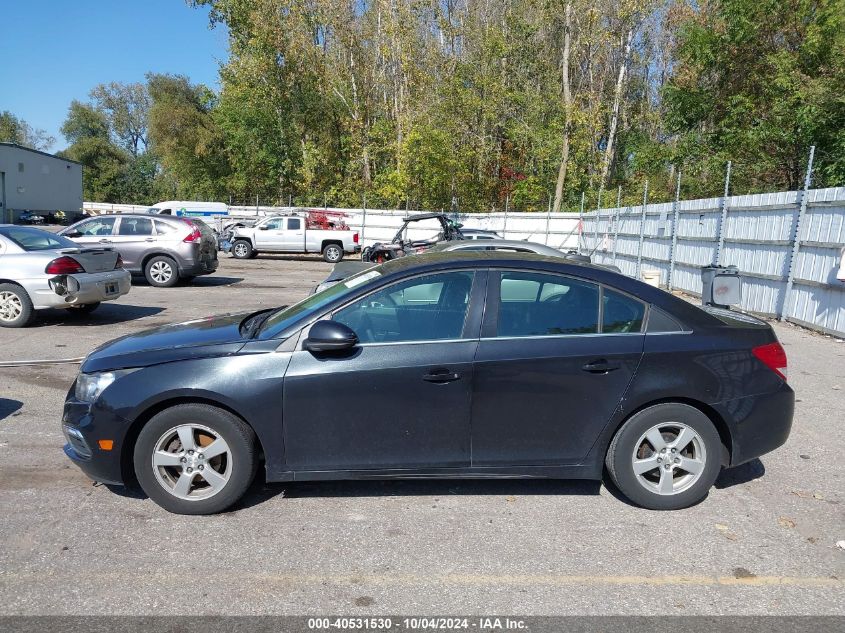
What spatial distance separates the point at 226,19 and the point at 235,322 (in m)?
38.0

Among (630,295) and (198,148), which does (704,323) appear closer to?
(630,295)

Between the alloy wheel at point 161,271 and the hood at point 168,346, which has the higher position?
the hood at point 168,346

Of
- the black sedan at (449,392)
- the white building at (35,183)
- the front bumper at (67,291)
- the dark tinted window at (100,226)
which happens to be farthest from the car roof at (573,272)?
the white building at (35,183)

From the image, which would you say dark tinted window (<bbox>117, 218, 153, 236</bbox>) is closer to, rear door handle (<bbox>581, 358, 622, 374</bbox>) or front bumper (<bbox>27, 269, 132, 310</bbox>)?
front bumper (<bbox>27, 269, 132, 310</bbox>)

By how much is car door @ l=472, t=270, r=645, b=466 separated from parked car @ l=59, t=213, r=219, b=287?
12239 mm

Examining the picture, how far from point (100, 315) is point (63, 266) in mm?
1690

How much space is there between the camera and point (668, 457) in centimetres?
414

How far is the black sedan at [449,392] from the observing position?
3.92 meters

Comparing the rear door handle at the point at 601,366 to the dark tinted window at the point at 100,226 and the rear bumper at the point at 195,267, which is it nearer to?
the rear bumper at the point at 195,267

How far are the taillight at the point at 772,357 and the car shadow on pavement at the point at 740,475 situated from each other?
757 mm

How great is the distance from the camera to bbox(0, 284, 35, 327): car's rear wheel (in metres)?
9.62

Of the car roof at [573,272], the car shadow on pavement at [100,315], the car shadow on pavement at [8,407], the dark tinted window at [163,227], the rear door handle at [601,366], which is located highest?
Result: the car roof at [573,272]

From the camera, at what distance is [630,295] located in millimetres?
4234

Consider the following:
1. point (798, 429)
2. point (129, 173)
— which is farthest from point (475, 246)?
point (129, 173)
